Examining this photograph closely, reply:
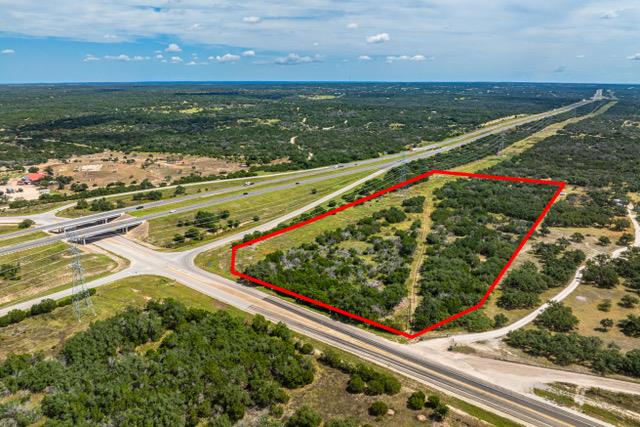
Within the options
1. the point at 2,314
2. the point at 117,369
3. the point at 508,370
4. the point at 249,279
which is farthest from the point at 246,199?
the point at 508,370

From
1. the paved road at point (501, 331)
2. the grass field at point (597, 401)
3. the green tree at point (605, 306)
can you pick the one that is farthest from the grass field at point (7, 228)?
the green tree at point (605, 306)

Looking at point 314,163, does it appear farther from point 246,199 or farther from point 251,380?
point 251,380

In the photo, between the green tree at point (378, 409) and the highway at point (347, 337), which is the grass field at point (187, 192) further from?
the green tree at point (378, 409)

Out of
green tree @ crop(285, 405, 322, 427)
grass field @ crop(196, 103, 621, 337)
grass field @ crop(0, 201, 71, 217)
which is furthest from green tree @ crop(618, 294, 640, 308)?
grass field @ crop(0, 201, 71, 217)

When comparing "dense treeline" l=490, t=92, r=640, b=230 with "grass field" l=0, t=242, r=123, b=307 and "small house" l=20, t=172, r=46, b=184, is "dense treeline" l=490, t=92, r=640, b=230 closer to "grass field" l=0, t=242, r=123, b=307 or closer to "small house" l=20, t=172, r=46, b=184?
"grass field" l=0, t=242, r=123, b=307

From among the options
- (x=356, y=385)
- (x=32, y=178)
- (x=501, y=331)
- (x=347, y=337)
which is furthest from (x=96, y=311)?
(x=32, y=178)
